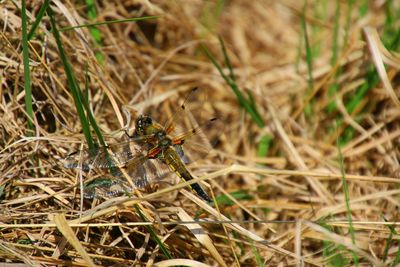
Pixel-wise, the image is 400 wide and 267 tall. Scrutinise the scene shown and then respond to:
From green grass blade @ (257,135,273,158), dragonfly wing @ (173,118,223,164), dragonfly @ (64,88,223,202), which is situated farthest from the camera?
green grass blade @ (257,135,273,158)

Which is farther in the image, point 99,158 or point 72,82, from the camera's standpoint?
point 99,158

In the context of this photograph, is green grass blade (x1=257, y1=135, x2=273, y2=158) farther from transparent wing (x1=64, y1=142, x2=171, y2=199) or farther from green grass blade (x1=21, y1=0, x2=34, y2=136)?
green grass blade (x1=21, y1=0, x2=34, y2=136)

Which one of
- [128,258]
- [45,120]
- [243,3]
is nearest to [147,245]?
[128,258]

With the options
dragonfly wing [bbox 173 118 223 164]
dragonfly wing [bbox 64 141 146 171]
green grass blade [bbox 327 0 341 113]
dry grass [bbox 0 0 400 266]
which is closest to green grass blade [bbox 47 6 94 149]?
dragonfly wing [bbox 64 141 146 171]

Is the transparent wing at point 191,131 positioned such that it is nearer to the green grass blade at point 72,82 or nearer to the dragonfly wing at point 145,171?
the dragonfly wing at point 145,171

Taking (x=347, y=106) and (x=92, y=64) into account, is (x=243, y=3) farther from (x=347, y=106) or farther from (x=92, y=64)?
(x=92, y=64)

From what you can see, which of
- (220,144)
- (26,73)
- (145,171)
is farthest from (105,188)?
(220,144)

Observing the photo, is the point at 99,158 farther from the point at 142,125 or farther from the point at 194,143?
the point at 194,143
